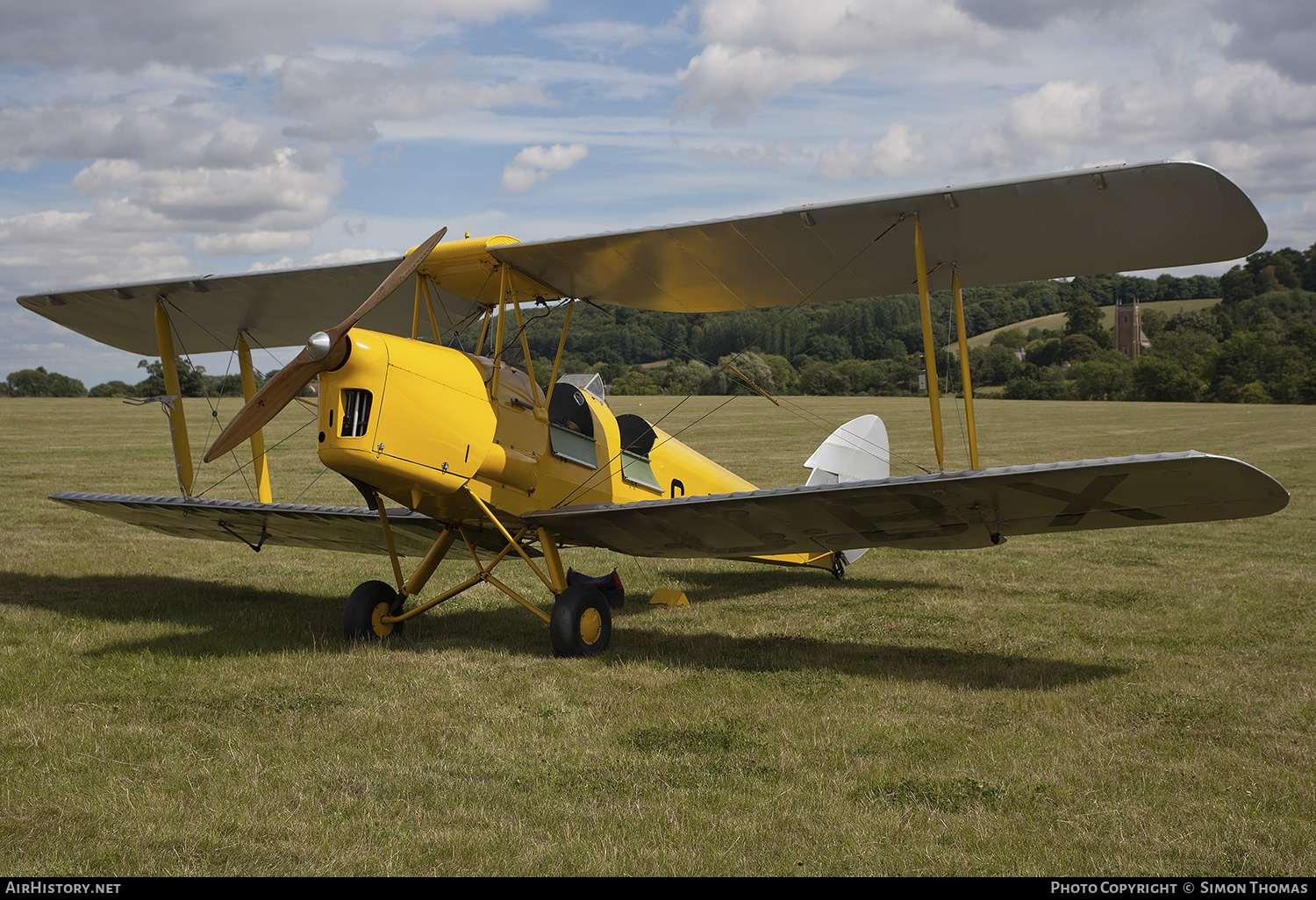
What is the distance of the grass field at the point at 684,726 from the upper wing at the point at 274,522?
0.55 m

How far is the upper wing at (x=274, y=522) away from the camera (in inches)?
298

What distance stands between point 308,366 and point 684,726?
10.2ft

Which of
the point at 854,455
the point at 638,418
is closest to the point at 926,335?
the point at 638,418

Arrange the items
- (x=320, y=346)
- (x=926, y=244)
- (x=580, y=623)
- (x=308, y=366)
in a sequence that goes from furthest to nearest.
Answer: (x=926, y=244), (x=580, y=623), (x=308, y=366), (x=320, y=346)

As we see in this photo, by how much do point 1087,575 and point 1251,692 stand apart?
4173 millimetres

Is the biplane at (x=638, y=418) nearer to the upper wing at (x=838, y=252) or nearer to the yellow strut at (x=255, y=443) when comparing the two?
the upper wing at (x=838, y=252)

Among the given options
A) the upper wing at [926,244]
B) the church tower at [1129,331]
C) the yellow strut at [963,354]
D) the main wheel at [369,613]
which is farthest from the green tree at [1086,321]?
the main wheel at [369,613]

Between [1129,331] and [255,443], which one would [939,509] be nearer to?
[255,443]

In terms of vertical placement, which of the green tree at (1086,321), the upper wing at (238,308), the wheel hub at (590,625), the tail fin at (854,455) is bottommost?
the wheel hub at (590,625)

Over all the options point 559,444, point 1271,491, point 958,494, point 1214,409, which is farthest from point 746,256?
point 1214,409

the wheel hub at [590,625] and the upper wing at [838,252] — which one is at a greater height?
the upper wing at [838,252]

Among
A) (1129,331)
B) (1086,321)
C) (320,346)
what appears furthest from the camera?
(1129,331)

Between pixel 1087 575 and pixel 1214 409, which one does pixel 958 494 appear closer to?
pixel 1087 575

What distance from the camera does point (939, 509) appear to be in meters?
5.68
